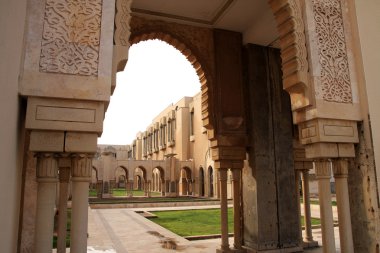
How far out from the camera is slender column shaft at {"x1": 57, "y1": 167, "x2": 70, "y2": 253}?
3561 millimetres

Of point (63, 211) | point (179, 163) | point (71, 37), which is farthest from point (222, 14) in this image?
point (179, 163)

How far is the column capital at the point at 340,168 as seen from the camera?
4.13 metres

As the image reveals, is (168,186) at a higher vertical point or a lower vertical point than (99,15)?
lower

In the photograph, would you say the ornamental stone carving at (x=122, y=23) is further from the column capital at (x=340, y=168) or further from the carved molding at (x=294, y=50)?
the column capital at (x=340, y=168)

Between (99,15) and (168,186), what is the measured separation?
26310mm

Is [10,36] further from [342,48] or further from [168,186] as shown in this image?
[168,186]

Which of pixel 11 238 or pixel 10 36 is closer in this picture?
pixel 10 36

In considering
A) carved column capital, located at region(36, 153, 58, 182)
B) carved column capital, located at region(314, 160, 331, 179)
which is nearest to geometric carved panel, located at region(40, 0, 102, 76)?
carved column capital, located at region(36, 153, 58, 182)

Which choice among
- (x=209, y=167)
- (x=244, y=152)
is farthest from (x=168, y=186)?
(x=244, y=152)

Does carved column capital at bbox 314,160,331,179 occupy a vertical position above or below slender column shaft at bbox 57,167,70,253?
above

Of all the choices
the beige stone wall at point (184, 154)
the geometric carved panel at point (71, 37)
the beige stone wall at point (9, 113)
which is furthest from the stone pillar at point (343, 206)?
the beige stone wall at point (184, 154)

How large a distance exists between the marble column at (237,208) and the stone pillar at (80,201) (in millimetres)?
4213

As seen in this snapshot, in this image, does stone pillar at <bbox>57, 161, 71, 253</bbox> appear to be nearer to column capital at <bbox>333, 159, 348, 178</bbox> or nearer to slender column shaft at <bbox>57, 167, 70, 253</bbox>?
slender column shaft at <bbox>57, 167, 70, 253</bbox>

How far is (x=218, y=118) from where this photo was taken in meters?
6.87
